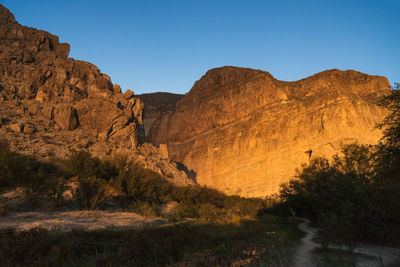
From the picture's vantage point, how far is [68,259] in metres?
6.16

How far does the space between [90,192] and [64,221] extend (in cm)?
478

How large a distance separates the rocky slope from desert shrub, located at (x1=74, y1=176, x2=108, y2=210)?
21.3 ft

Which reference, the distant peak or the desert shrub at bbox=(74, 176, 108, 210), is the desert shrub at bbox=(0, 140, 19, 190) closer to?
the desert shrub at bbox=(74, 176, 108, 210)

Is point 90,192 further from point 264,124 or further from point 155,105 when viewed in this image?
point 155,105

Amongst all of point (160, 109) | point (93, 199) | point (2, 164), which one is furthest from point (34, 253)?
point (160, 109)

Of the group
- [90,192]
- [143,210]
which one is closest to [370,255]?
[143,210]

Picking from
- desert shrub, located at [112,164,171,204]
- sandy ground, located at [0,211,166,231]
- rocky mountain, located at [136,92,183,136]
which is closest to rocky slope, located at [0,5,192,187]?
desert shrub, located at [112,164,171,204]

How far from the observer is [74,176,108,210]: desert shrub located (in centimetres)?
1499

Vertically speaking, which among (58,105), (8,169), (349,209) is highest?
(58,105)

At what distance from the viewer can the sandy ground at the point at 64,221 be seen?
9.95m

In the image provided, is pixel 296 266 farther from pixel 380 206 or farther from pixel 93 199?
pixel 93 199

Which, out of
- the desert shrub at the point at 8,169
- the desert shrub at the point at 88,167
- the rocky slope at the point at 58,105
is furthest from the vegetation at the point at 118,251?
the rocky slope at the point at 58,105

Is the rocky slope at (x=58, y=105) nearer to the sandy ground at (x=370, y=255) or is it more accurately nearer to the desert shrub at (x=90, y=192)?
the desert shrub at (x=90, y=192)

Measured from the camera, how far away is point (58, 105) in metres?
26.8
